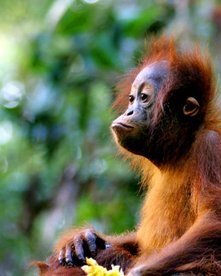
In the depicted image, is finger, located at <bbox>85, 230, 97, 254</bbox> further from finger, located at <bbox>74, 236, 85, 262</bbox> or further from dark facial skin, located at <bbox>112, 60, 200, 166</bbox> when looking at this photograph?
dark facial skin, located at <bbox>112, 60, 200, 166</bbox>

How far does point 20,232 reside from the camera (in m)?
8.81

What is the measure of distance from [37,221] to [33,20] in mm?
2730

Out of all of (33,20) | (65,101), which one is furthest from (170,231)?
(33,20)

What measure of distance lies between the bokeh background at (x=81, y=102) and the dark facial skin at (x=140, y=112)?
254 centimetres

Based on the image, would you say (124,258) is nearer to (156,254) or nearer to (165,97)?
(156,254)

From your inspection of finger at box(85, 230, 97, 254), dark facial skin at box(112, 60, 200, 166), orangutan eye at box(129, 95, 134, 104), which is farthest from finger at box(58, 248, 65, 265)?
orangutan eye at box(129, 95, 134, 104)

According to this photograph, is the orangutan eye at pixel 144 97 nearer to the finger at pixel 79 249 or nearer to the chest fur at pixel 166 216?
the chest fur at pixel 166 216

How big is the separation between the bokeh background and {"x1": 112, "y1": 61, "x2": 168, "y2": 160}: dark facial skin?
8.34ft

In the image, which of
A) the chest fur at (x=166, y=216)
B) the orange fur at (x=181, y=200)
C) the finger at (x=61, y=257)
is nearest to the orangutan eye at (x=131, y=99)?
the orange fur at (x=181, y=200)

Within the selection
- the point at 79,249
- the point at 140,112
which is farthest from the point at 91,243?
the point at 140,112

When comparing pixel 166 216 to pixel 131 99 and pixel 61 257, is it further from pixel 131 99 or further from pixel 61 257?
pixel 131 99

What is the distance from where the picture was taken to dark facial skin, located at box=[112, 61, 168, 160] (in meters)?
A: 4.63

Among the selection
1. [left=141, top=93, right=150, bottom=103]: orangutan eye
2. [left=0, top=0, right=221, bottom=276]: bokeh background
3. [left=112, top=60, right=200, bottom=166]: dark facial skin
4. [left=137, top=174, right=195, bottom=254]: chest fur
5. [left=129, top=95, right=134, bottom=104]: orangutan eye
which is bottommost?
[left=137, top=174, right=195, bottom=254]: chest fur

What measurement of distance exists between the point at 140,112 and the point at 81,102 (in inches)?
134
